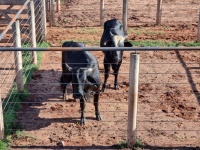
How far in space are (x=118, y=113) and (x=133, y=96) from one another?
1.70m

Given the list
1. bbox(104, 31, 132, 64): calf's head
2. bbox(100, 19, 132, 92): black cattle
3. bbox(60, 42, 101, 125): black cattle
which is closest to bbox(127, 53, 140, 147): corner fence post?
bbox(60, 42, 101, 125): black cattle

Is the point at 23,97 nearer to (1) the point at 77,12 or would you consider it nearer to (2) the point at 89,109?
(2) the point at 89,109

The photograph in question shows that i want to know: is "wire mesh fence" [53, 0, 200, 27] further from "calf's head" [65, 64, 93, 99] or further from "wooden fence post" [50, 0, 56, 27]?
"calf's head" [65, 64, 93, 99]

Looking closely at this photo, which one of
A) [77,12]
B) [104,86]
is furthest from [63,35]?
[104,86]

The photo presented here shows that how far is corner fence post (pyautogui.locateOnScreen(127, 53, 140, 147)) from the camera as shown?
20.5ft

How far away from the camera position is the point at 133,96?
643cm

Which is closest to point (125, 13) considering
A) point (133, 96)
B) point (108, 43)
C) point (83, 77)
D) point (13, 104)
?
point (108, 43)

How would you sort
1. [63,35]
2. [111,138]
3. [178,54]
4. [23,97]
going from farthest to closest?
1. [63,35]
2. [178,54]
3. [23,97]
4. [111,138]

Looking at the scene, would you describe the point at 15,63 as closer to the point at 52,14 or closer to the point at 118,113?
the point at 118,113

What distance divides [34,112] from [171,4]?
33.8ft

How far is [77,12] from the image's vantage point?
15711mm

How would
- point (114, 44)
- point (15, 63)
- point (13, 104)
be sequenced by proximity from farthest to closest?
point (114, 44), point (15, 63), point (13, 104)

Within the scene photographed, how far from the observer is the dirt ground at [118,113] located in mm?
7035

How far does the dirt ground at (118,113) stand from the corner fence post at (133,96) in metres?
0.35
